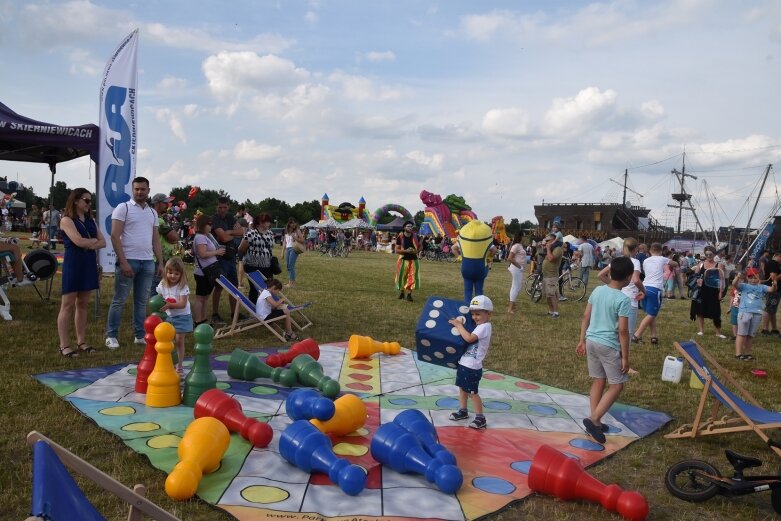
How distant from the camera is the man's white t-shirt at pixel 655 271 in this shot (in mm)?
9162

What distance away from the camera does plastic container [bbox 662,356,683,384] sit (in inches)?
269

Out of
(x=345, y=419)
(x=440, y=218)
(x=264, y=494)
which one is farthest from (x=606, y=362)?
(x=440, y=218)

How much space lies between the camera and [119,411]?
471cm

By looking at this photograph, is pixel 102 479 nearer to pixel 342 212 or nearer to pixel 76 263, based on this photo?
pixel 76 263

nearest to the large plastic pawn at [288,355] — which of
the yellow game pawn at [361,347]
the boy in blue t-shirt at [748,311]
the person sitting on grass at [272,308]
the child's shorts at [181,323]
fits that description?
the yellow game pawn at [361,347]

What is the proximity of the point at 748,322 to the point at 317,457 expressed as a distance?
7689mm

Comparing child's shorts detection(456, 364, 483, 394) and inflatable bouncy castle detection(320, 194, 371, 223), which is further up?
inflatable bouncy castle detection(320, 194, 371, 223)

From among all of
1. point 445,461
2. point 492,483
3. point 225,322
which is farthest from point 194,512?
point 225,322

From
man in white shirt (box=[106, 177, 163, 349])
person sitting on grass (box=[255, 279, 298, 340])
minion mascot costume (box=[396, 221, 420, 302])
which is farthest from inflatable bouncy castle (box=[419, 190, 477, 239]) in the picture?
man in white shirt (box=[106, 177, 163, 349])

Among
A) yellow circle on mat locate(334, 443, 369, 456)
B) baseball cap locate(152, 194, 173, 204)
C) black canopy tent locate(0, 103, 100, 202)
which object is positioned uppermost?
black canopy tent locate(0, 103, 100, 202)

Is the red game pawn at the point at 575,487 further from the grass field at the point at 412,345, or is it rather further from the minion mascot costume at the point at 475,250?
the minion mascot costume at the point at 475,250

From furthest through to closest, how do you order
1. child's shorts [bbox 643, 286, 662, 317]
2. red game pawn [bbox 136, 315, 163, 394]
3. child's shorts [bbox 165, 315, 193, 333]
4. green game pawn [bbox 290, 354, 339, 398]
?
child's shorts [bbox 643, 286, 662, 317] < child's shorts [bbox 165, 315, 193, 333] < green game pawn [bbox 290, 354, 339, 398] < red game pawn [bbox 136, 315, 163, 394]

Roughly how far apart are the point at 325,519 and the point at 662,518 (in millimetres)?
2110

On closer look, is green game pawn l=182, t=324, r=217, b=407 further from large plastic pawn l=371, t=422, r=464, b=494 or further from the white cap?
the white cap
